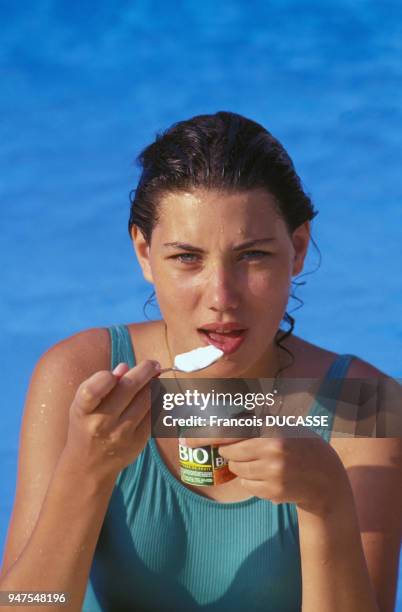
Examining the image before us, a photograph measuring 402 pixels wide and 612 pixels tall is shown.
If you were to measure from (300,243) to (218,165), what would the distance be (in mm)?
335

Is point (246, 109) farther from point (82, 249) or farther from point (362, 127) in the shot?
point (82, 249)

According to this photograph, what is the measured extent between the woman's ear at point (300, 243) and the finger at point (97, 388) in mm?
776

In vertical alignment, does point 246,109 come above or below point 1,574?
above

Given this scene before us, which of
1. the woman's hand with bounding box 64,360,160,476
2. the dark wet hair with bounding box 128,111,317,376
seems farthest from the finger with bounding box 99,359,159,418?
the dark wet hair with bounding box 128,111,317,376

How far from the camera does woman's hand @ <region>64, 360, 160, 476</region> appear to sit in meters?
1.71

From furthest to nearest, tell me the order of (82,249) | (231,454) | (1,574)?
(82,249) → (1,574) → (231,454)

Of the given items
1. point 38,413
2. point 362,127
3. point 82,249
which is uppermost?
point 362,127

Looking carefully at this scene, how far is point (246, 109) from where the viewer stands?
307 inches

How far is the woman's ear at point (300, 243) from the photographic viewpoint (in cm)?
234

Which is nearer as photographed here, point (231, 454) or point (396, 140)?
point (231, 454)

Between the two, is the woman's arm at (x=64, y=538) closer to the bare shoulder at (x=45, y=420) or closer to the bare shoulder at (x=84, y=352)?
the bare shoulder at (x=45, y=420)

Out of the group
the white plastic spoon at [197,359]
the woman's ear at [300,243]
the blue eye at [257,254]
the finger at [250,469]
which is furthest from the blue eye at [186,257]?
the finger at [250,469]

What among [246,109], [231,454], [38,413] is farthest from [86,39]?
[231,454]

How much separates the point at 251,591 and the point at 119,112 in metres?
6.18
